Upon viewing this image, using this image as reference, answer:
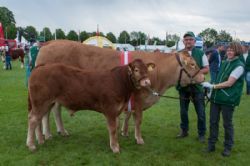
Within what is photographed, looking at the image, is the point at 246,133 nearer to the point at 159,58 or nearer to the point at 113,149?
the point at 159,58

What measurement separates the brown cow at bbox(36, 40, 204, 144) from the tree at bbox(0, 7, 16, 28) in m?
86.0

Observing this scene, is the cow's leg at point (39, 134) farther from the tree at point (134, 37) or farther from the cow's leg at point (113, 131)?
the tree at point (134, 37)

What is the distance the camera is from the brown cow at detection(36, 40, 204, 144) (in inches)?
262

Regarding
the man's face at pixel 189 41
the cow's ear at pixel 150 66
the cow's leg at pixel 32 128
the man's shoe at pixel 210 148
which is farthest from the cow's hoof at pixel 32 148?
the man's face at pixel 189 41

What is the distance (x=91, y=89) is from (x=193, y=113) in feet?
16.5

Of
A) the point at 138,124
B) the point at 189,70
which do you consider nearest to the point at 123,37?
the point at 138,124

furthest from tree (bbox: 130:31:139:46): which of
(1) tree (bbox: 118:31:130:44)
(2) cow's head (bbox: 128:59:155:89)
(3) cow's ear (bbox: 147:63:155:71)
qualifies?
(2) cow's head (bbox: 128:59:155:89)

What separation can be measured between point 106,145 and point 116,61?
1.67 meters

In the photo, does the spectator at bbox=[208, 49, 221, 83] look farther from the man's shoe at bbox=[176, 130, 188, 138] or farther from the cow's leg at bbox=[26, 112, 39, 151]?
the cow's leg at bbox=[26, 112, 39, 151]

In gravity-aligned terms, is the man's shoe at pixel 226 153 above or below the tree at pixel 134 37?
below

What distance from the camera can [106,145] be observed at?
6688 mm

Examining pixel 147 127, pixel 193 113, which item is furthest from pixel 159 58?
pixel 193 113

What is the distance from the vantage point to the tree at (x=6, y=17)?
8994cm

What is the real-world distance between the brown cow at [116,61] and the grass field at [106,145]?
53cm
